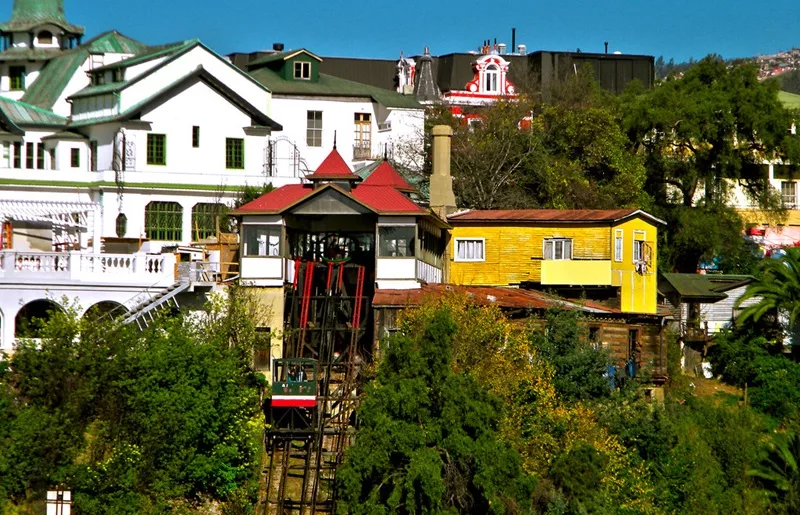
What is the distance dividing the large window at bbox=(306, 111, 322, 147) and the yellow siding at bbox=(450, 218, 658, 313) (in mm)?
16429

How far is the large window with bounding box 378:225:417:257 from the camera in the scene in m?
59.3

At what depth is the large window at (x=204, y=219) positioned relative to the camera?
72812mm

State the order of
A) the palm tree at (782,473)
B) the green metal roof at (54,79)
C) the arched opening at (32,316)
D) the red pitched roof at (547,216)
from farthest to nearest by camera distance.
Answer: the green metal roof at (54,79) → the red pitched roof at (547,216) → the palm tree at (782,473) → the arched opening at (32,316)

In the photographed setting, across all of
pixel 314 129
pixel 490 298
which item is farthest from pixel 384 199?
pixel 314 129

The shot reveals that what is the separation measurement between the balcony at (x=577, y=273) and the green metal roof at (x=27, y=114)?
24476 millimetres

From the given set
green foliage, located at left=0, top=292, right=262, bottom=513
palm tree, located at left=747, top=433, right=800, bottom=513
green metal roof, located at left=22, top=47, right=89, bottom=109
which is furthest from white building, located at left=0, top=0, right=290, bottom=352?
palm tree, located at left=747, top=433, right=800, bottom=513

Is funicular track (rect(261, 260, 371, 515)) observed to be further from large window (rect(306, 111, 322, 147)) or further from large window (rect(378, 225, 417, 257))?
large window (rect(306, 111, 322, 147))

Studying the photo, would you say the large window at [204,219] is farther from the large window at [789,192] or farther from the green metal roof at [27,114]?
the large window at [789,192]

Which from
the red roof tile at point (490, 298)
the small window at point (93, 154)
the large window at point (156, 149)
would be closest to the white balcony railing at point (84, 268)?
the red roof tile at point (490, 298)

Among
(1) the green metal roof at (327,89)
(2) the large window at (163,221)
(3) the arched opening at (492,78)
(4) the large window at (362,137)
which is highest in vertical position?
(3) the arched opening at (492,78)

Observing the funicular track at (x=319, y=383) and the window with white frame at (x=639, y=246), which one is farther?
the window with white frame at (x=639, y=246)

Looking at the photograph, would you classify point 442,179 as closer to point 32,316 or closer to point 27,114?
point 32,316

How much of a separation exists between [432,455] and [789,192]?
53.7 m

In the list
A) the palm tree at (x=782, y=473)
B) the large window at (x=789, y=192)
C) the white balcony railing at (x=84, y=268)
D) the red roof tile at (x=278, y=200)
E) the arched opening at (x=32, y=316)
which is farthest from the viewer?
the large window at (x=789, y=192)
